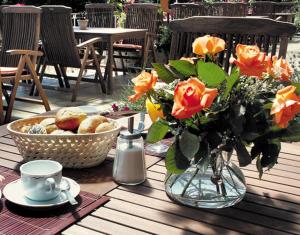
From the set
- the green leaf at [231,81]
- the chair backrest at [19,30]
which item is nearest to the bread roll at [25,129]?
the green leaf at [231,81]

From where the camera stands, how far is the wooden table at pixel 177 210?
93 centimetres

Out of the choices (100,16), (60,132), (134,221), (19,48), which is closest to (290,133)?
(134,221)

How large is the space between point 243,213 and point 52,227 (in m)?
0.42

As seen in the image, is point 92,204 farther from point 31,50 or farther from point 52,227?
point 31,50

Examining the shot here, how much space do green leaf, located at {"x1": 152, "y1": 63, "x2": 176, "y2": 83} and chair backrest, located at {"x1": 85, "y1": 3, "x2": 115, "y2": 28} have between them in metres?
5.82

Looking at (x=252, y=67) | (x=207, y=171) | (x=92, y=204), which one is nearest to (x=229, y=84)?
(x=252, y=67)

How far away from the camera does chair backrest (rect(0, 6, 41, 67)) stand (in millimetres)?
4227

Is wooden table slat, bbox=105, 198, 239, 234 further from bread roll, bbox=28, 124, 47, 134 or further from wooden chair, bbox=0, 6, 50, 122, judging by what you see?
wooden chair, bbox=0, 6, 50, 122

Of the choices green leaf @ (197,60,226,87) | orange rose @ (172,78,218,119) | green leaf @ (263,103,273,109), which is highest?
green leaf @ (197,60,226,87)

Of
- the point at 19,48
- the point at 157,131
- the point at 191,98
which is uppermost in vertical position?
the point at 191,98

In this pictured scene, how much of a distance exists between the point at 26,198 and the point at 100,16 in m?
5.99

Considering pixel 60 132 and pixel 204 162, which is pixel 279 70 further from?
pixel 60 132

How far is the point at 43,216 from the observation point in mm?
974

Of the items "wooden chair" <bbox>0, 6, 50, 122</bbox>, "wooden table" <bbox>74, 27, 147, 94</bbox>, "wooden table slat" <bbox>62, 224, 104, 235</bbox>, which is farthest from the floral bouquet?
"wooden table" <bbox>74, 27, 147, 94</bbox>
